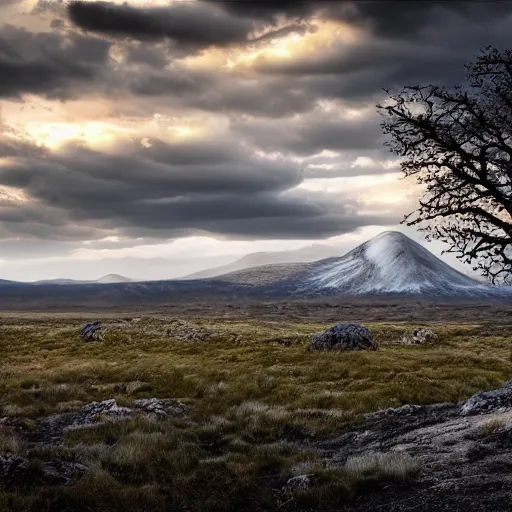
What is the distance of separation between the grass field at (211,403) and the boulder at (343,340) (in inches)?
78.4

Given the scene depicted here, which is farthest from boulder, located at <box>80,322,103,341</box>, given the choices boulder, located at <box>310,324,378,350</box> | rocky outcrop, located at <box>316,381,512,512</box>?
rocky outcrop, located at <box>316,381,512,512</box>

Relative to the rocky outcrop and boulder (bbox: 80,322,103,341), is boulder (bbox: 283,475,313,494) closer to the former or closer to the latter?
the rocky outcrop

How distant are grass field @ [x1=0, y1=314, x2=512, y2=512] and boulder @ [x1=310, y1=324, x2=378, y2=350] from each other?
1.99m

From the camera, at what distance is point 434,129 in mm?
17391

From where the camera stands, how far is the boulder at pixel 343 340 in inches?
1958

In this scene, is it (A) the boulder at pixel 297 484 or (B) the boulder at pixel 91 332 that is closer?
(A) the boulder at pixel 297 484

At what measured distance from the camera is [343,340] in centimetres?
5053

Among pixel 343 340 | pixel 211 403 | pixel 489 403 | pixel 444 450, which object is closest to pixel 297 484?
pixel 444 450

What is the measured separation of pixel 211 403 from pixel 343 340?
23794mm

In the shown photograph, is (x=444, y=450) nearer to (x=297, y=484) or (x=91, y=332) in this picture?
(x=297, y=484)

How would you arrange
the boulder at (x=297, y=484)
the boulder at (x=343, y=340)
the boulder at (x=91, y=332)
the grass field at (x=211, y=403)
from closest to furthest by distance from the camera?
the grass field at (x=211, y=403)
the boulder at (x=297, y=484)
the boulder at (x=343, y=340)
the boulder at (x=91, y=332)

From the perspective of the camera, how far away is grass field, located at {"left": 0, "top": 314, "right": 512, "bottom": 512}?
526 inches

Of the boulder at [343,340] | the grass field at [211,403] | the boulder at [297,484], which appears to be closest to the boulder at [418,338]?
the grass field at [211,403]

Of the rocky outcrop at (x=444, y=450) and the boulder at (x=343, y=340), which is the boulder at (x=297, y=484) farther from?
the boulder at (x=343, y=340)
